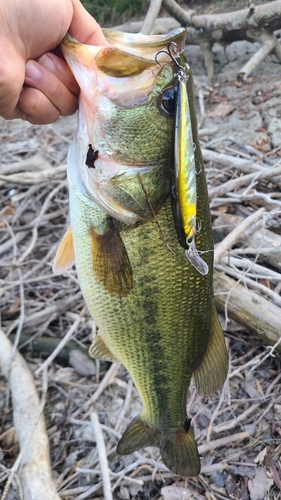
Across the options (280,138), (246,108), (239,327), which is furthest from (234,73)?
(239,327)

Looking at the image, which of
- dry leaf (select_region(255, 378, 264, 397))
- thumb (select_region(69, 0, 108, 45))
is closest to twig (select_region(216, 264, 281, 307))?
dry leaf (select_region(255, 378, 264, 397))

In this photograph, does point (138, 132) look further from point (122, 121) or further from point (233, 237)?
point (233, 237)

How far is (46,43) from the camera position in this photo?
1436 millimetres

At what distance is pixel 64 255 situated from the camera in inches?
67.2

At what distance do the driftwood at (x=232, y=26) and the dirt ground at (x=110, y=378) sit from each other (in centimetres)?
111

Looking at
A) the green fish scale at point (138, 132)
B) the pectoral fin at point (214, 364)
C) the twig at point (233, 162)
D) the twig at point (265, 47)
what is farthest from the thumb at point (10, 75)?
the twig at point (265, 47)

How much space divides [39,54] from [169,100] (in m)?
0.47

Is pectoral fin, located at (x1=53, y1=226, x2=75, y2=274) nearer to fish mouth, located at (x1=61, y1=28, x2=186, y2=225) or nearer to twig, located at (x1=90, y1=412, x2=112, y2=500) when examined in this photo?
fish mouth, located at (x1=61, y1=28, x2=186, y2=225)

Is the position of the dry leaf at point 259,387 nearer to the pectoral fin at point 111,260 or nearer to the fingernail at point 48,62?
the pectoral fin at point 111,260

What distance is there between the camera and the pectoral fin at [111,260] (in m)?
1.51

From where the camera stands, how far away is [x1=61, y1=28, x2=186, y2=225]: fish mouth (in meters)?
1.32

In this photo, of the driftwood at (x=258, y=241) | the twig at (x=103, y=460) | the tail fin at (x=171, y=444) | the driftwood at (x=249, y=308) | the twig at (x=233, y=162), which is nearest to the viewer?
the tail fin at (x=171, y=444)

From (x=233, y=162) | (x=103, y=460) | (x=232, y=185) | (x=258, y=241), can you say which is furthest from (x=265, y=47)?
(x=103, y=460)

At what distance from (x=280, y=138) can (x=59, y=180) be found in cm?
191
